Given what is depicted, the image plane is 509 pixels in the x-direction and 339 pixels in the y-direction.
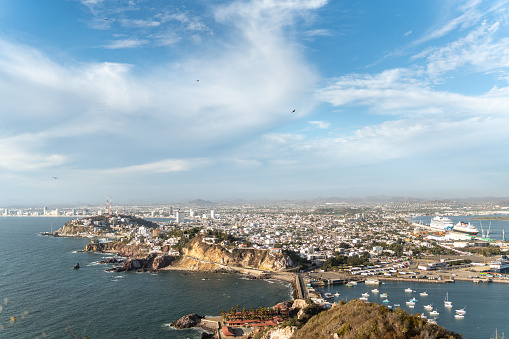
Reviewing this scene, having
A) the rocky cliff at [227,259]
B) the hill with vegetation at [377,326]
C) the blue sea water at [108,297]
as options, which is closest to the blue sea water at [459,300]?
the blue sea water at [108,297]

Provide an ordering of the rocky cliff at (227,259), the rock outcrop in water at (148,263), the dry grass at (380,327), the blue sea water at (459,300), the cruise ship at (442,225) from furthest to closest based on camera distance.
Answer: the cruise ship at (442,225) < the rock outcrop in water at (148,263) < the rocky cliff at (227,259) < the blue sea water at (459,300) < the dry grass at (380,327)

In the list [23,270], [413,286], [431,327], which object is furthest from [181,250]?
[431,327]

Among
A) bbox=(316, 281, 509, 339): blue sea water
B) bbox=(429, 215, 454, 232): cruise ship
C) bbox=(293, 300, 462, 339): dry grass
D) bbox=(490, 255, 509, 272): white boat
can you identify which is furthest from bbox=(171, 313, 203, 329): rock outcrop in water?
bbox=(429, 215, 454, 232): cruise ship

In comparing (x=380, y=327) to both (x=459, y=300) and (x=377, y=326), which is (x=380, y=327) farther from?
(x=459, y=300)

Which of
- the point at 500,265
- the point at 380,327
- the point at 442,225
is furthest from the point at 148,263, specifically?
the point at 442,225

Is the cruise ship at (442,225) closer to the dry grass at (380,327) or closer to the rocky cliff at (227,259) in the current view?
the rocky cliff at (227,259)

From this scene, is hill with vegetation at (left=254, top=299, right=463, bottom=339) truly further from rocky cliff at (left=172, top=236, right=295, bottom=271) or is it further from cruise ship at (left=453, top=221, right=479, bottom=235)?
cruise ship at (left=453, top=221, right=479, bottom=235)
